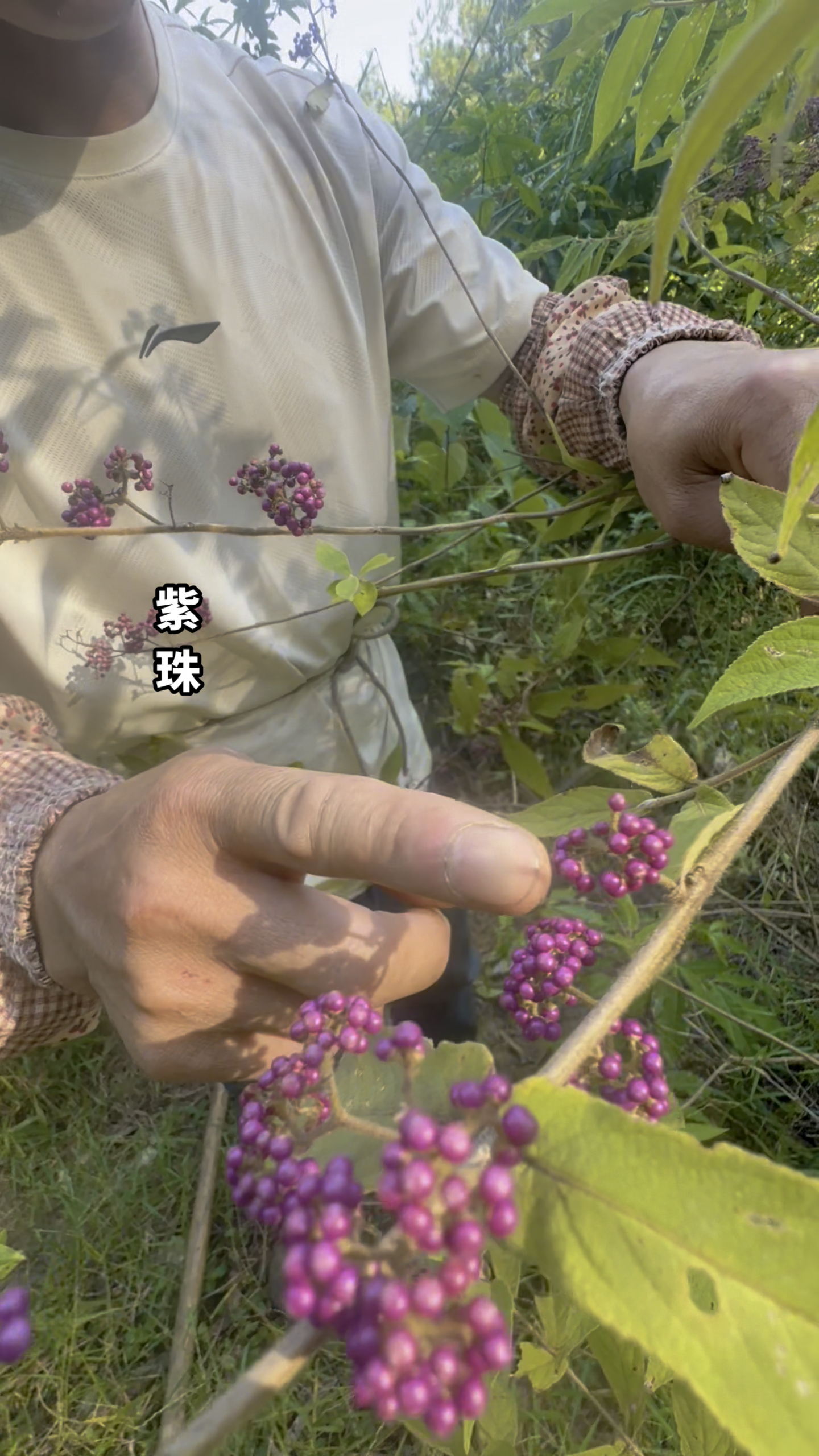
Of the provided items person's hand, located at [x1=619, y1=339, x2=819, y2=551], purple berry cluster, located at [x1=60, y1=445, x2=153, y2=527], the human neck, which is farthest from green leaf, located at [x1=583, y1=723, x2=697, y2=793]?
the human neck

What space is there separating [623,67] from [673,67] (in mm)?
69

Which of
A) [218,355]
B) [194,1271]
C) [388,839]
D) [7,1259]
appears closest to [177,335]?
[218,355]

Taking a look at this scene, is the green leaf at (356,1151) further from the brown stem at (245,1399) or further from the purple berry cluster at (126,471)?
the purple berry cluster at (126,471)

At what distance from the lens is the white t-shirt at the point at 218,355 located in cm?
158

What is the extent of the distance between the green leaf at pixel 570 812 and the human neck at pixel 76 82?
1.45m

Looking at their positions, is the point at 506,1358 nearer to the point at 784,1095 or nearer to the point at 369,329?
the point at 784,1095

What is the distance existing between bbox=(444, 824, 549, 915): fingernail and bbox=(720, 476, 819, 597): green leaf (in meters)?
0.35

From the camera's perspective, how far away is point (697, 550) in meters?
2.76

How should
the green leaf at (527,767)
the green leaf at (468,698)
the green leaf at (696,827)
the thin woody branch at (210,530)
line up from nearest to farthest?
the green leaf at (696,827) → the thin woody branch at (210,530) → the green leaf at (527,767) → the green leaf at (468,698)

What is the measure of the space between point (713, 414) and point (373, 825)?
849 mm

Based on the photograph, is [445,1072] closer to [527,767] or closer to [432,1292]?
[432,1292]

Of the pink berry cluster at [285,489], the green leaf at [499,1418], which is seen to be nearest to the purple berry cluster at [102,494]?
the pink berry cluster at [285,489]

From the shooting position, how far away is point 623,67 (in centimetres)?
93

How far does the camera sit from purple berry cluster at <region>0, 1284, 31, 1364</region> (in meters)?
0.49
